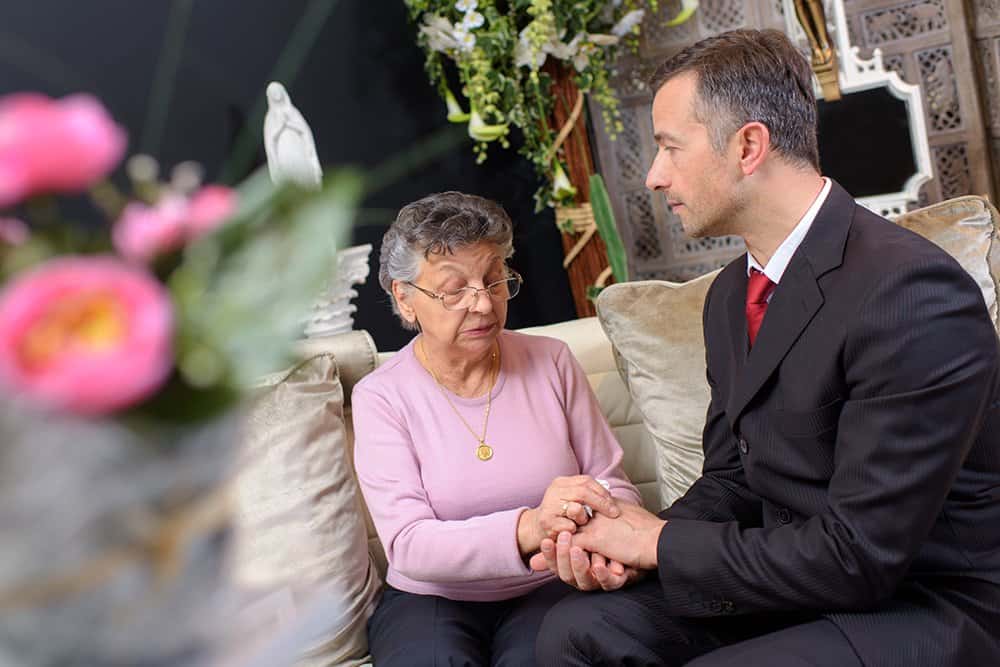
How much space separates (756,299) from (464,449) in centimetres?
67

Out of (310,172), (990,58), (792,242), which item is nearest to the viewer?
(792,242)

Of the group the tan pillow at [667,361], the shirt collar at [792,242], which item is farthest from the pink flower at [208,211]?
the tan pillow at [667,361]

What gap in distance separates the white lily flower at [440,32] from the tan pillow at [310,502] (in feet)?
6.25

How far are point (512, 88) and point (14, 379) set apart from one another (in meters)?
Result: 3.54

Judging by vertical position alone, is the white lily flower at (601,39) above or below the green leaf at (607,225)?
above

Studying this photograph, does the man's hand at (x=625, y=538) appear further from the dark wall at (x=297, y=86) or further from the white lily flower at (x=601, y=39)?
the white lily flower at (x=601, y=39)

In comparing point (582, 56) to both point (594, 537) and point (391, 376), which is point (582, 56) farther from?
point (594, 537)

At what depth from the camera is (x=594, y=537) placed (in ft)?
6.14

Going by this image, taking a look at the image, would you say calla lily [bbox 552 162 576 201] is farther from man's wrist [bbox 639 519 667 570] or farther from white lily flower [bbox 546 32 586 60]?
man's wrist [bbox 639 519 667 570]

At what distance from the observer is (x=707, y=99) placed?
6.06 ft

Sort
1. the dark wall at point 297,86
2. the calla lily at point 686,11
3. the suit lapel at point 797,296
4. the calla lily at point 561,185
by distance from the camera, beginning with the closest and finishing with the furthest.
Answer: the suit lapel at point 797,296
the dark wall at point 297,86
the calla lily at point 686,11
the calla lily at point 561,185

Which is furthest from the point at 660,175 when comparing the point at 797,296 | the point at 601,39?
the point at 601,39

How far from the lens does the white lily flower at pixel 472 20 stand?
3.76 m

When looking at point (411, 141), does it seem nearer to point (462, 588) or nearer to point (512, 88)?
point (512, 88)
